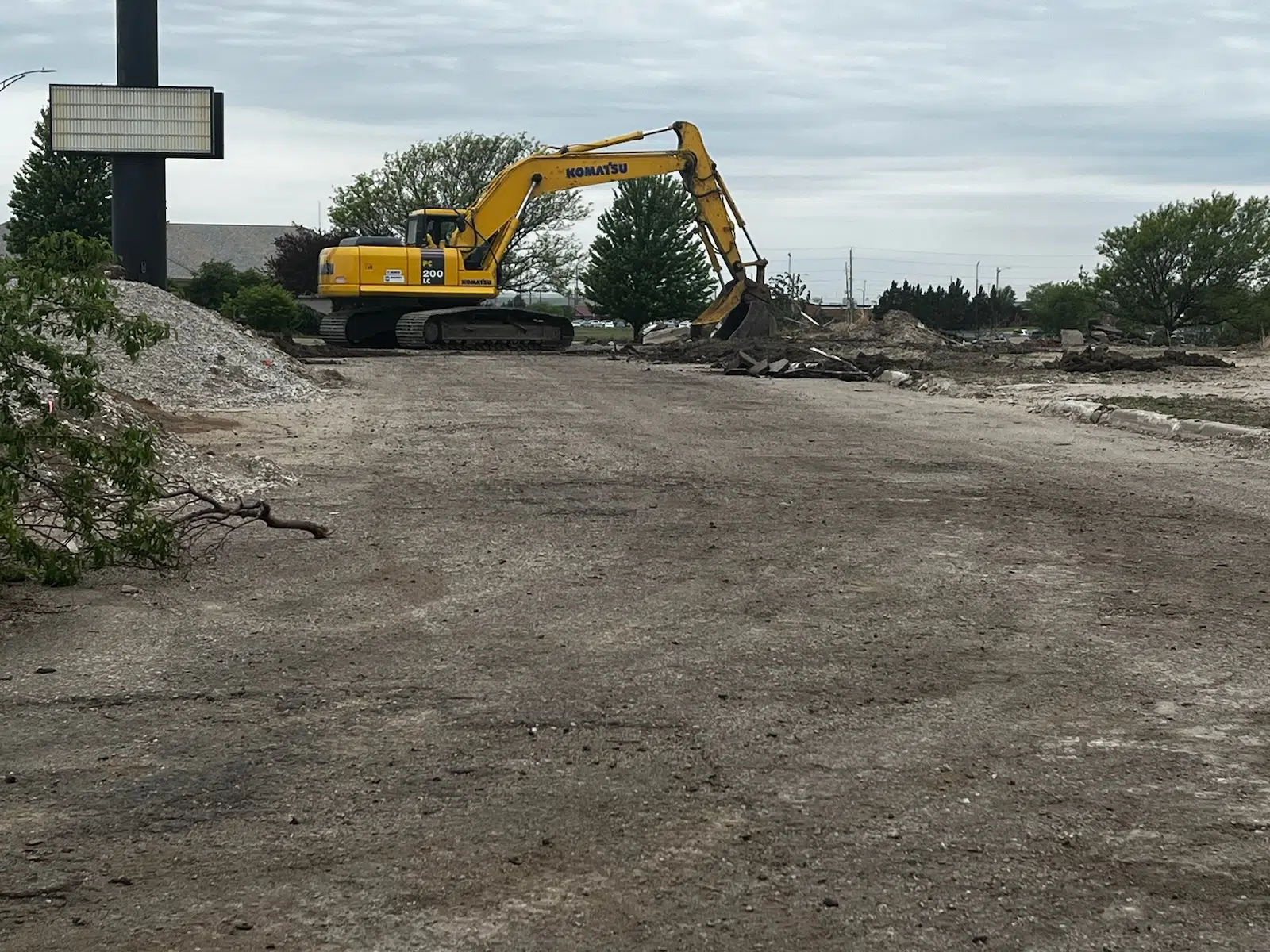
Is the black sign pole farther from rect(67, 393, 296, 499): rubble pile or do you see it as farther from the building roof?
the building roof

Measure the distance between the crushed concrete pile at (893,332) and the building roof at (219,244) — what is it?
59.2 metres

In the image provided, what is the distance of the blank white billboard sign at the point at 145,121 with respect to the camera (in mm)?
38375

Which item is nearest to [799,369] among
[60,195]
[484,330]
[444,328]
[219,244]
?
[444,328]

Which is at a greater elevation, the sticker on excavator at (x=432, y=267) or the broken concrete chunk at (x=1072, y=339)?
the sticker on excavator at (x=432, y=267)

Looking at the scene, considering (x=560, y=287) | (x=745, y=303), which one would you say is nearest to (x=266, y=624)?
(x=745, y=303)

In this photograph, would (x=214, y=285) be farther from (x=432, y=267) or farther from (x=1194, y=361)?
(x=1194, y=361)

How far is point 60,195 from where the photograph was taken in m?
54.9

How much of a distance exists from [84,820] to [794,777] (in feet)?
7.11

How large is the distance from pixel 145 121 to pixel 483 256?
9.91 meters

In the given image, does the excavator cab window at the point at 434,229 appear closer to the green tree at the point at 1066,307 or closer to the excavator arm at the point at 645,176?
the excavator arm at the point at 645,176

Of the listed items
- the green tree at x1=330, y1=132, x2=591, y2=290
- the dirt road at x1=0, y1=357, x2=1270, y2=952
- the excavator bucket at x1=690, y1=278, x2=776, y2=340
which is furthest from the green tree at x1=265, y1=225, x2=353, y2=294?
the dirt road at x1=0, y1=357, x2=1270, y2=952

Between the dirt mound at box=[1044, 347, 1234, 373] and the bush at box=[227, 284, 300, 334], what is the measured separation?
82.2ft

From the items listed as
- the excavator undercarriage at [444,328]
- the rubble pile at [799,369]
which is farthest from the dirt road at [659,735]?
the excavator undercarriage at [444,328]

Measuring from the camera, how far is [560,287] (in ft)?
255
